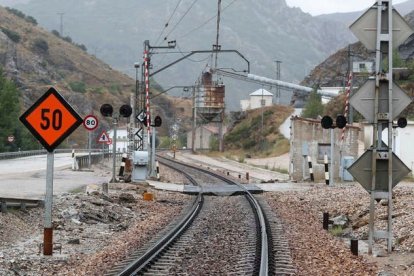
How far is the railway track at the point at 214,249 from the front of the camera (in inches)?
419

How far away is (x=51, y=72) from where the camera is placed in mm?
161750

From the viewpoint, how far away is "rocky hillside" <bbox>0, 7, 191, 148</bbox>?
135500mm

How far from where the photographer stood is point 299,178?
36375mm

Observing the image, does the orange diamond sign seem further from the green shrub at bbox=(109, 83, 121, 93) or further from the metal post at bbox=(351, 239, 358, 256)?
the green shrub at bbox=(109, 83, 121, 93)

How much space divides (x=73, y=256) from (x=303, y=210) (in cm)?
1080

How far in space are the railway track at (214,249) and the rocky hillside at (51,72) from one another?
102304 millimetres

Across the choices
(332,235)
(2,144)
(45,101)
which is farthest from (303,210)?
(2,144)

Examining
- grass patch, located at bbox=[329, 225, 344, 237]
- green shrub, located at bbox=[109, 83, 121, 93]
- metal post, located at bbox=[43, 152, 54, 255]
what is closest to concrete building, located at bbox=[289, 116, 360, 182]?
grass patch, located at bbox=[329, 225, 344, 237]

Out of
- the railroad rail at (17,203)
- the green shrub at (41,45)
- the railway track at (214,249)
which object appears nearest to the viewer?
the railway track at (214,249)

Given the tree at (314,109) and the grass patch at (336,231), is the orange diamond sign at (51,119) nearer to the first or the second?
the grass patch at (336,231)

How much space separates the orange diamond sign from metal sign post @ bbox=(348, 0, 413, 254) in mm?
4909

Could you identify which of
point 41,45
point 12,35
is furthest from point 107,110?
point 41,45

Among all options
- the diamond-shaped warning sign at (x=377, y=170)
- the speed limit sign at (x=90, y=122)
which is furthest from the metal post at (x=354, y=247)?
the speed limit sign at (x=90, y=122)

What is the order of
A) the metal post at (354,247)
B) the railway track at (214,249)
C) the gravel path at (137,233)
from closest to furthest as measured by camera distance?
the railway track at (214,249)
the gravel path at (137,233)
the metal post at (354,247)
